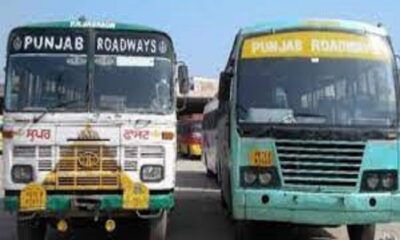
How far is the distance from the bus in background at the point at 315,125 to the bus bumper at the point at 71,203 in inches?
39.5

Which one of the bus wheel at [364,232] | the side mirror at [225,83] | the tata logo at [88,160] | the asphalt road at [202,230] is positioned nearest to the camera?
the tata logo at [88,160]

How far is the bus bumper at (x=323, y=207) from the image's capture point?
11195mm

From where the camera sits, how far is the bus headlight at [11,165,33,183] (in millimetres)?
11383

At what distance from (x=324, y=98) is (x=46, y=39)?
3882mm

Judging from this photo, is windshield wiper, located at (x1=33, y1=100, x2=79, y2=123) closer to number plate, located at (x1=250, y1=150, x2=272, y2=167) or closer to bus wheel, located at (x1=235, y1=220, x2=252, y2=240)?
number plate, located at (x1=250, y1=150, x2=272, y2=167)

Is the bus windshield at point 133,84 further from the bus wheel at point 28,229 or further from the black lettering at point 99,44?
the bus wheel at point 28,229

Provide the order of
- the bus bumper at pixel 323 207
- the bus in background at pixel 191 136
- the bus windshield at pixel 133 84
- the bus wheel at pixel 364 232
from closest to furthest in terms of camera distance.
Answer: the bus bumper at pixel 323 207, the bus windshield at pixel 133 84, the bus wheel at pixel 364 232, the bus in background at pixel 191 136

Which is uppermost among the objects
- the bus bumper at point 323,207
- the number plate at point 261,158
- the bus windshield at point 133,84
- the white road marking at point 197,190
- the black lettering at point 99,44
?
the black lettering at point 99,44

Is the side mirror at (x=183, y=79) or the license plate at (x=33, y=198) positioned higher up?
the side mirror at (x=183, y=79)

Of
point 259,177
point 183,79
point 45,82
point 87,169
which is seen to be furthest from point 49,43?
point 259,177

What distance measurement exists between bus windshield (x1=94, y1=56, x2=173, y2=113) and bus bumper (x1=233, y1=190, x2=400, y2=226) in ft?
6.09

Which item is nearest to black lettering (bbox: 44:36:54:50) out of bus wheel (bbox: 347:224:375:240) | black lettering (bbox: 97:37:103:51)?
black lettering (bbox: 97:37:103:51)

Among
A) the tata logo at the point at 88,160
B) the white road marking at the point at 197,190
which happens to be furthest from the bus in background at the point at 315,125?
the white road marking at the point at 197,190

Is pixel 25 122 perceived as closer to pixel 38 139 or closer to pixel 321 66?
pixel 38 139
